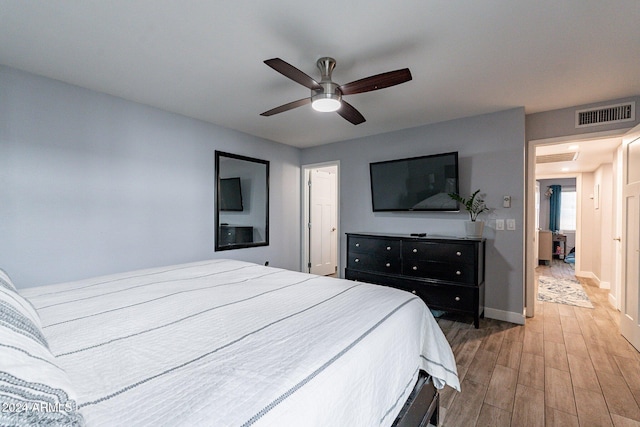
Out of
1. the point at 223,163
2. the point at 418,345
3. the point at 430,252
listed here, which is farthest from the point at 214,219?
the point at 418,345

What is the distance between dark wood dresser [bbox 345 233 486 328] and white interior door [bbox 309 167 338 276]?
1519mm

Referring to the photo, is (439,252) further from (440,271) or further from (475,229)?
(475,229)

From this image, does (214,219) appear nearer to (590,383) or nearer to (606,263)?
(590,383)

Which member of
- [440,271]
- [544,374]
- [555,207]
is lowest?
[544,374]

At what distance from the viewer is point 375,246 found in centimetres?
369

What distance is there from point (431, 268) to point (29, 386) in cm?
330

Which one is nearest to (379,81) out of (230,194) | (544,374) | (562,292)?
(544,374)

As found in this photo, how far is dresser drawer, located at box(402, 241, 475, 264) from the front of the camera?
119 inches

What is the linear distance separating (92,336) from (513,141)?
3.91 metres

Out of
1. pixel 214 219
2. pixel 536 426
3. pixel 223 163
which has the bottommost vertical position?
→ pixel 536 426

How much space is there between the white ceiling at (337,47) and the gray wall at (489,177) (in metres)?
0.40

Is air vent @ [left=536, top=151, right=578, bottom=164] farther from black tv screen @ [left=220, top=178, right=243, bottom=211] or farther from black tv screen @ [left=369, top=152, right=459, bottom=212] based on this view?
black tv screen @ [left=220, top=178, right=243, bottom=211]

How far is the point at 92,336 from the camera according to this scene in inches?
39.9

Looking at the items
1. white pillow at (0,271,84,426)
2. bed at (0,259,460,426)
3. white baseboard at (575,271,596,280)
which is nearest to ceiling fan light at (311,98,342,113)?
bed at (0,259,460,426)
